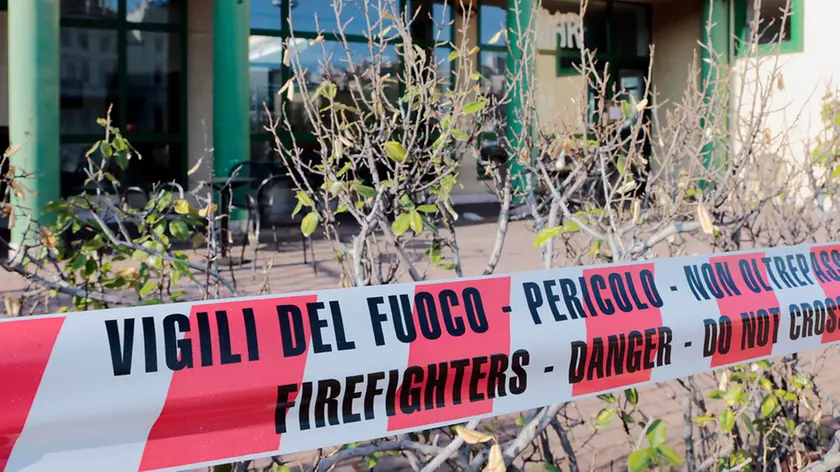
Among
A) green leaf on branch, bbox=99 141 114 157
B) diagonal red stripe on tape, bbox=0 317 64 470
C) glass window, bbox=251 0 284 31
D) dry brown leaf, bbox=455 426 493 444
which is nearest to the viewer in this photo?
diagonal red stripe on tape, bbox=0 317 64 470

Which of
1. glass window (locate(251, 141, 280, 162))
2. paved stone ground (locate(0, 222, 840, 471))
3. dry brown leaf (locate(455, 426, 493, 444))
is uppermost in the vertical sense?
glass window (locate(251, 141, 280, 162))

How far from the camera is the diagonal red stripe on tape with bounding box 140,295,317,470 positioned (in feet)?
5.50

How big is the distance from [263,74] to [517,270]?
753cm

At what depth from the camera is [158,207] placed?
9.70 feet

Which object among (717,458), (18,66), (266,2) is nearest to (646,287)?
(717,458)

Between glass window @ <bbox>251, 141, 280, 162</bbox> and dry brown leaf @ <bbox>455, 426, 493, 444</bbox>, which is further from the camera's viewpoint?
glass window @ <bbox>251, 141, 280, 162</bbox>

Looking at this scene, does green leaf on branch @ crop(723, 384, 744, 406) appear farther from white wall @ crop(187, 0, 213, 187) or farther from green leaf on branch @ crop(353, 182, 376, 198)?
white wall @ crop(187, 0, 213, 187)

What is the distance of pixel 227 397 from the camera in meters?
1.73

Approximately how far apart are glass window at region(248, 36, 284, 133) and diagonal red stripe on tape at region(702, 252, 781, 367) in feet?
34.8

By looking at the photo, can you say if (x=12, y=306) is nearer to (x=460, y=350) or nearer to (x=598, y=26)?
(x=460, y=350)

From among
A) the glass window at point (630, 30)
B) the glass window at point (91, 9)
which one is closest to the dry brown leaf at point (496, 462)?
the glass window at point (91, 9)

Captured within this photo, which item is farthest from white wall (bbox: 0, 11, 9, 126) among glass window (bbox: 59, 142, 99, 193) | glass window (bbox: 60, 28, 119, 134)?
glass window (bbox: 59, 142, 99, 193)

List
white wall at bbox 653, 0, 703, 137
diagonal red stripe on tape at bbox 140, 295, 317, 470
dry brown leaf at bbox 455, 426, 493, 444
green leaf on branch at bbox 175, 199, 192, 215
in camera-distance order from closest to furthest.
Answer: diagonal red stripe on tape at bbox 140, 295, 317, 470 < dry brown leaf at bbox 455, 426, 493, 444 < green leaf on branch at bbox 175, 199, 192, 215 < white wall at bbox 653, 0, 703, 137

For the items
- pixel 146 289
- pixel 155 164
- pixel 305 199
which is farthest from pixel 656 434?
pixel 155 164
